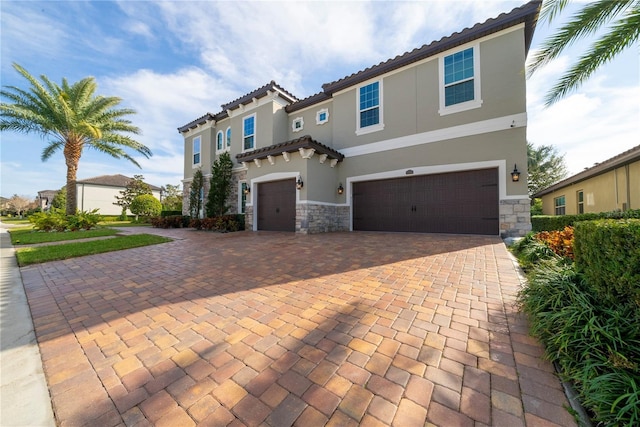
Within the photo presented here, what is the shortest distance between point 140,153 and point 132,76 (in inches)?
301

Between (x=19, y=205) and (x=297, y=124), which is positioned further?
(x=19, y=205)

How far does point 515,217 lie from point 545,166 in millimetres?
23917

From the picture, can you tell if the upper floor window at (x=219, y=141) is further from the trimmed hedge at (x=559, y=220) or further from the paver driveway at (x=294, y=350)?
the trimmed hedge at (x=559, y=220)

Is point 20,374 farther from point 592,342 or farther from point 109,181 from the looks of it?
point 109,181

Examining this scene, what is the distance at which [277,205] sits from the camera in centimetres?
1055

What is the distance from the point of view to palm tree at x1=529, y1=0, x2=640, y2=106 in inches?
147

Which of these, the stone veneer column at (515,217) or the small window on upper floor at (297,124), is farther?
the small window on upper floor at (297,124)

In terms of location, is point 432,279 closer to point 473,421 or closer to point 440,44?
point 473,421

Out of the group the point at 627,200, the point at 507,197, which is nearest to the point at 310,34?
the point at 507,197

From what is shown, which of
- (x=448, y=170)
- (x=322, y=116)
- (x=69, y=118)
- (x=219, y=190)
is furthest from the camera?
(x=219, y=190)

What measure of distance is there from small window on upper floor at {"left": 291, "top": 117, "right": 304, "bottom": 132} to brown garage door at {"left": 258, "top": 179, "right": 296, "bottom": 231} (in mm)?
3753

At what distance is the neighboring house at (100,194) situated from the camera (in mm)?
31750

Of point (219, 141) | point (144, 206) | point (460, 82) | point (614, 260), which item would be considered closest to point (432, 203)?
point (460, 82)

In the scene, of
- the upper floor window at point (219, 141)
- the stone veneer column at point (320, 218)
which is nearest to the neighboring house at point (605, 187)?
the stone veneer column at point (320, 218)
